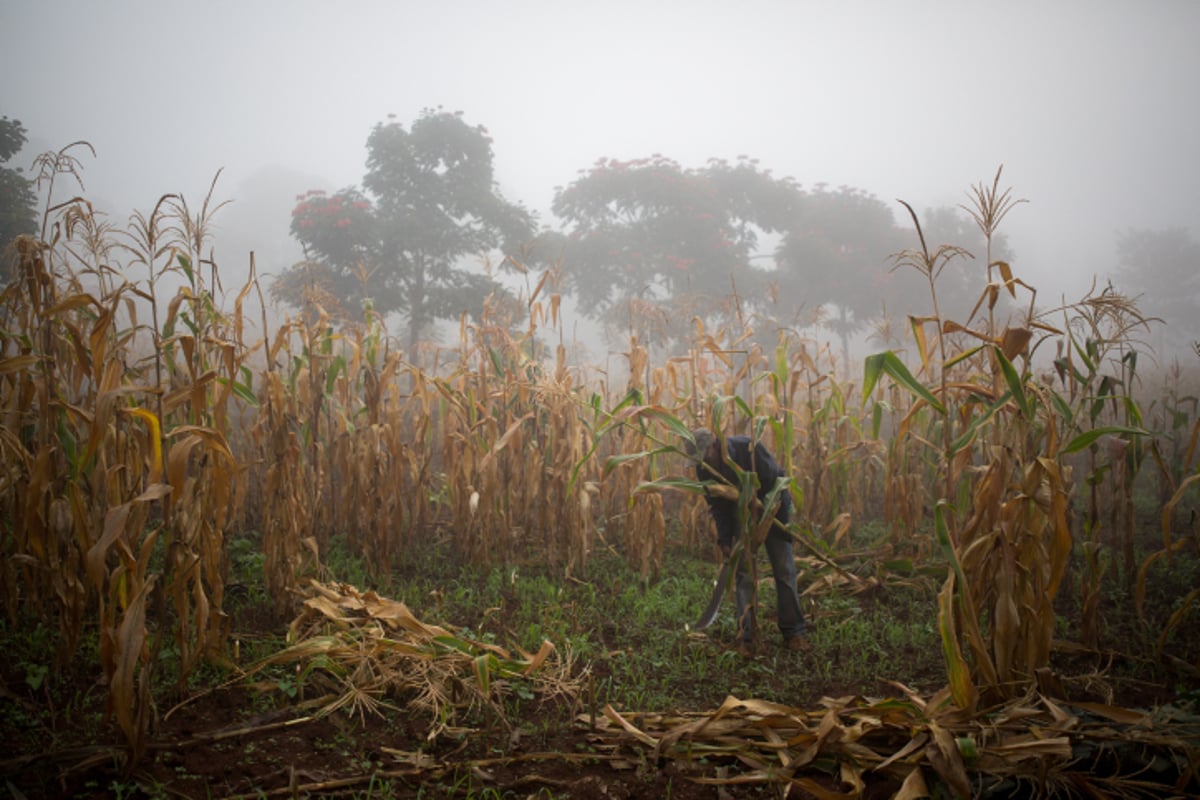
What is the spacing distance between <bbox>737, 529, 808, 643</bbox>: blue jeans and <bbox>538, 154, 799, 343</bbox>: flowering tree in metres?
14.0

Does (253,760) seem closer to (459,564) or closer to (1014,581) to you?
(459,564)

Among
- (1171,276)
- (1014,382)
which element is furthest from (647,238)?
(1171,276)

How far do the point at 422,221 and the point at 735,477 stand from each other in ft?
39.9

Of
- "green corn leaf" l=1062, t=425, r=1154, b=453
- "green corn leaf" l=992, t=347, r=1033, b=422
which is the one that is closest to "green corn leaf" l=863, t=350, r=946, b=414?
"green corn leaf" l=992, t=347, r=1033, b=422

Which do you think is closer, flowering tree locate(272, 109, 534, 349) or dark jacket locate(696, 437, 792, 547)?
dark jacket locate(696, 437, 792, 547)

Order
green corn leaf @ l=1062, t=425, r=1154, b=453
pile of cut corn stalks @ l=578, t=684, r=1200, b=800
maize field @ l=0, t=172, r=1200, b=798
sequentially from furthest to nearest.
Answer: green corn leaf @ l=1062, t=425, r=1154, b=453 < maize field @ l=0, t=172, r=1200, b=798 < pile of cut corn stalks @ l=578, t=684, r=1200, b=800

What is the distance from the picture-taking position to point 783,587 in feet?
10.00

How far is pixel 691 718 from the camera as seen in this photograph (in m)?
2.18

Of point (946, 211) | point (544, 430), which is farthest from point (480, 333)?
point (946, 211)

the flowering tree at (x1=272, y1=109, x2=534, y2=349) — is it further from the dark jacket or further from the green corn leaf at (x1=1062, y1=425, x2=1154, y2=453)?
the green corn leaf at (x1=1062, y1=425, x2=1154, y2=453)

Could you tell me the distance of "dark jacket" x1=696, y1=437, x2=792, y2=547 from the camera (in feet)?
10.2

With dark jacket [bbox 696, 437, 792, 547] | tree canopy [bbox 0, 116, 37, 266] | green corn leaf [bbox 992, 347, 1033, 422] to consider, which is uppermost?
tree canopy [bbox 0, 116, 37, 266]

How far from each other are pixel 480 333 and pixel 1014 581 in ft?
11.2

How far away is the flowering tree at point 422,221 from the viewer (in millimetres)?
12516
